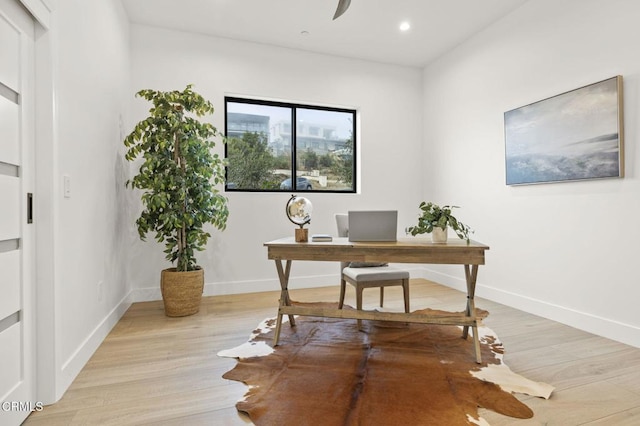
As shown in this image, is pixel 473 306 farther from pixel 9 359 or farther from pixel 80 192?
pixel 80 192

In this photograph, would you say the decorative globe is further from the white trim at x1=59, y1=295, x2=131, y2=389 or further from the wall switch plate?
the white trim at x1=59, y1=295, x2=131, y2=389

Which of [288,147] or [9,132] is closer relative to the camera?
[9,132]

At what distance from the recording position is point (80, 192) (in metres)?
2.15

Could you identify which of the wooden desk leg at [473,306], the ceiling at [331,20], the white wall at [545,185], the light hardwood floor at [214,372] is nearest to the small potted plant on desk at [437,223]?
the wooden desk leg at [473,306]

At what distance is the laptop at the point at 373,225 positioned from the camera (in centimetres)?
235

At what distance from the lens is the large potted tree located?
2.96m

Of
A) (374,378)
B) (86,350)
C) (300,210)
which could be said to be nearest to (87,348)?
(86,350)

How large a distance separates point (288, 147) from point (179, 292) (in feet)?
7.43

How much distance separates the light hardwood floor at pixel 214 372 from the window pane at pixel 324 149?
194cm

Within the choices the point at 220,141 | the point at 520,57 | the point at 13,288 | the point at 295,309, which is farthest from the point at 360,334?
the point at 520,57

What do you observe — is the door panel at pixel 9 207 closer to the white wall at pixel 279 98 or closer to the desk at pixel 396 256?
the desk at pixel 396 256

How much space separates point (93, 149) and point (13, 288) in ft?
4.10

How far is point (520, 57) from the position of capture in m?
3.32

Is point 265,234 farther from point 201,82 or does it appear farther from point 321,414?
point 321,414
